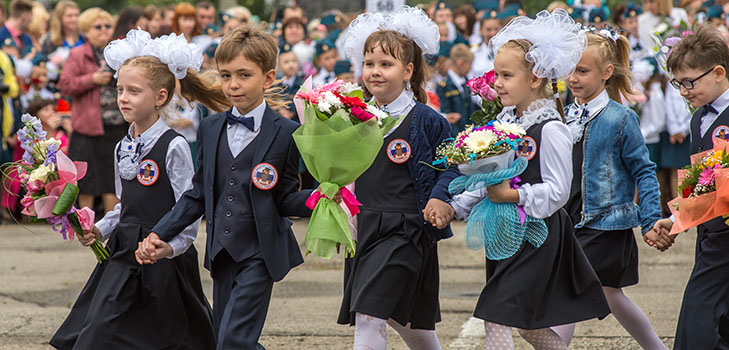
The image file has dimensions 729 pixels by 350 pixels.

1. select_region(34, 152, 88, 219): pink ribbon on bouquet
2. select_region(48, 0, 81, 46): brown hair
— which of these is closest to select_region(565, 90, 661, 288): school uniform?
select_region(34, 152, 88, 219): pink ribbon on bouquet

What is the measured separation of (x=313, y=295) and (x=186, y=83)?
315 cm

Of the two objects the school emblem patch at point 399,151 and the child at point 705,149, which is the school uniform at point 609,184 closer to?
the child at point 705,149

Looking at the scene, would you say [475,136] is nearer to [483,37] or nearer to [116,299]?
[116,299]

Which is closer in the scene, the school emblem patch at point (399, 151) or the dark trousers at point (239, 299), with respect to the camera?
the dark trousers at point (239, 299)

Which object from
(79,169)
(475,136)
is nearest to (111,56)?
(79,169)

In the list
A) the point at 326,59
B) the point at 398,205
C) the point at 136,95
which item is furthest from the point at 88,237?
the point at 326,59

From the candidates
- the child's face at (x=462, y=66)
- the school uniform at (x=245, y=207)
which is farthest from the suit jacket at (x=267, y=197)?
the child's face at (x=462, y=66)

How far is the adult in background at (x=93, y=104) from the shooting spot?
11336 mm

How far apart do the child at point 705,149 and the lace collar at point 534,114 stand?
0.85 m

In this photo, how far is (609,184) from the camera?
5.67m

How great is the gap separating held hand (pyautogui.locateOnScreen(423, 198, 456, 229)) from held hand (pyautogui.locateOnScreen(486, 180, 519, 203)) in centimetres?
26

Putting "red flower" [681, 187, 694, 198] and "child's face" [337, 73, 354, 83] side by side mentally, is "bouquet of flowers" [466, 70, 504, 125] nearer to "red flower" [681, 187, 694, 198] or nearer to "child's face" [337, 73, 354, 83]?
"red flower" [681, 187, 694, 198]

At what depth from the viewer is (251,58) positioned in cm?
530

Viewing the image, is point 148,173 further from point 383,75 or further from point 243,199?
point 383,75
